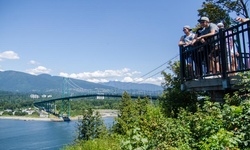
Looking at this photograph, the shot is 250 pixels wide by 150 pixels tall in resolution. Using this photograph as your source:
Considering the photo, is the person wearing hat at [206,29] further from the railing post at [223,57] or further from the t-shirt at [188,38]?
the t-shirt at [188,38]

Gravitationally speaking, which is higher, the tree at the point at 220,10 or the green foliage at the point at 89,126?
the tree at the point at 220,10

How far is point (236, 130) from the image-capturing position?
2883mm

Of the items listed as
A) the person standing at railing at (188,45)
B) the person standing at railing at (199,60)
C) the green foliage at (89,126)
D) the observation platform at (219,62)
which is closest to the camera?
the observation platform at (219,62)

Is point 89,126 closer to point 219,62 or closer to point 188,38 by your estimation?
point 188,38

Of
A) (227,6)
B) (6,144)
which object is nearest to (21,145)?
(6,144)

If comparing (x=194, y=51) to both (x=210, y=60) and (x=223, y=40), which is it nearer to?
(x=210, y=60)

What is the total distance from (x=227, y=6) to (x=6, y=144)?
124 ft

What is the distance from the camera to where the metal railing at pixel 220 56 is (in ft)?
12.0

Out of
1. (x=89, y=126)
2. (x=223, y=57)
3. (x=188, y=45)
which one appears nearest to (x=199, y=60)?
(x=188, y=45)

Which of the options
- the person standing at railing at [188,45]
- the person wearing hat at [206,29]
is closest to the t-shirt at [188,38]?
the person standing at railing at [188,45]

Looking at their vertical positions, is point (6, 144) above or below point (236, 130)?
below

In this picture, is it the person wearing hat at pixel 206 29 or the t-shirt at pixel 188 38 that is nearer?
the person wearing hat at pixel 206 29

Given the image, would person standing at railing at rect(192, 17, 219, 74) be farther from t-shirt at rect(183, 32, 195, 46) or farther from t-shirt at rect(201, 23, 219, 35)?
t-shirt at rect(183, 32, 195, 46)

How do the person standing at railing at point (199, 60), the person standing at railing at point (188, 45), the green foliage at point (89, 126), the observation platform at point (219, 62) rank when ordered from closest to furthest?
the observation platform at point (219, 62), the person standing at railing at point (199, 60), the person standing at railing at point (188, 45), the green foliage at point (89, 126)
